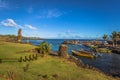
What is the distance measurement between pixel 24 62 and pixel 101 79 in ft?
51.8

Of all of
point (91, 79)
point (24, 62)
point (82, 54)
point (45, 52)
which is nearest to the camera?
point (91, 79)

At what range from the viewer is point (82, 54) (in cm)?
7812

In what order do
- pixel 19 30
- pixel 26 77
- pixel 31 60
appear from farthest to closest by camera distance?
pixel 19 30 → pixel 31 60 → pixel 26 77

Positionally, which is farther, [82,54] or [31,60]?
[82,54]

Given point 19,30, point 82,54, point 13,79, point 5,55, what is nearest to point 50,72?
point 13,79

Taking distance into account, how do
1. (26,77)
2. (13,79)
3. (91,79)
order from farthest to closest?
(91,79), (26,77), (13,79)

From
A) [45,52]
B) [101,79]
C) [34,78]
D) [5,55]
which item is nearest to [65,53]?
[45,52]

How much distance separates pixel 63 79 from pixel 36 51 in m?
23.3

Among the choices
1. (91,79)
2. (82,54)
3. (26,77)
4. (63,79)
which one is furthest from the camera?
(82,54)

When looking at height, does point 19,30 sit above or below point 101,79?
above

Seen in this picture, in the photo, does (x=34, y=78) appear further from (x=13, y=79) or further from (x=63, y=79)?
(x=63, y=79)

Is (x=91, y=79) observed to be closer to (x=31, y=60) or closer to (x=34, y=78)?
(x=34, y=78)

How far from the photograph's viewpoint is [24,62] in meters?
32.2

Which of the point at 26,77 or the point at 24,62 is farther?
the point at 24,62
